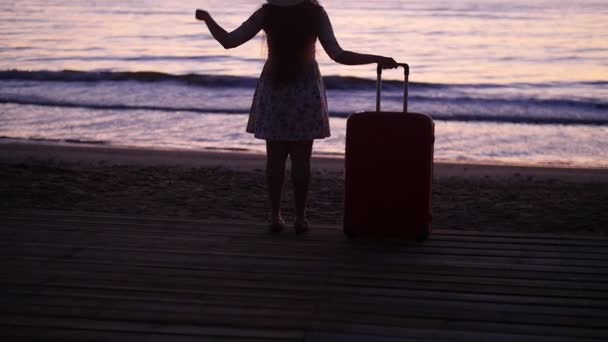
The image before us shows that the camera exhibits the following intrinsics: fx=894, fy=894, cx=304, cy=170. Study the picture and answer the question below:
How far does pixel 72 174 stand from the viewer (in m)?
6.95

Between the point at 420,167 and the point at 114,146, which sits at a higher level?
the point at 420,167

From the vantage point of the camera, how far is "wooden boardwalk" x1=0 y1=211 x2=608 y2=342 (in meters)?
3.12

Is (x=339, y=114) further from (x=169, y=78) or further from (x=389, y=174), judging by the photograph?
(x=389, y=174)

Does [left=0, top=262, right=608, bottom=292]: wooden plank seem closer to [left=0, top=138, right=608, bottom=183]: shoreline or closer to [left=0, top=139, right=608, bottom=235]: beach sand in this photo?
[left=0, top=139, right=608, bottom=235]: beach sand

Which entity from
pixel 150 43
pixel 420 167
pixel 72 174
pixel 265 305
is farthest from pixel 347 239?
pixel 150 43

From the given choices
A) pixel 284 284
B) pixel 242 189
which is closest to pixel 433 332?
pixel 284 284

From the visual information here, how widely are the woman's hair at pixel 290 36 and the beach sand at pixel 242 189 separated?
1276 millimetres

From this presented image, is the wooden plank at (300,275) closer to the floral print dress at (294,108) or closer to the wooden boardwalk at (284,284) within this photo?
the wooden boardwalk at (284,284)

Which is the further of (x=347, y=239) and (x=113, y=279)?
(x=347, y=239)

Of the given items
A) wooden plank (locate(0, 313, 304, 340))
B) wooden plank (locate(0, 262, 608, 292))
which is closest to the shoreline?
wooden plank (locate(0, 262, 608, 292))

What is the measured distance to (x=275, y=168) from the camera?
468cm

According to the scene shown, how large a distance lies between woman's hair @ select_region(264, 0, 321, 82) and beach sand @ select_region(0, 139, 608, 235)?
1.28 metres

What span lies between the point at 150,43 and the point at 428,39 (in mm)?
7700

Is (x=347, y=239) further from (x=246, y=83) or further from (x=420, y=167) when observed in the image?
(x=246, y=83)
